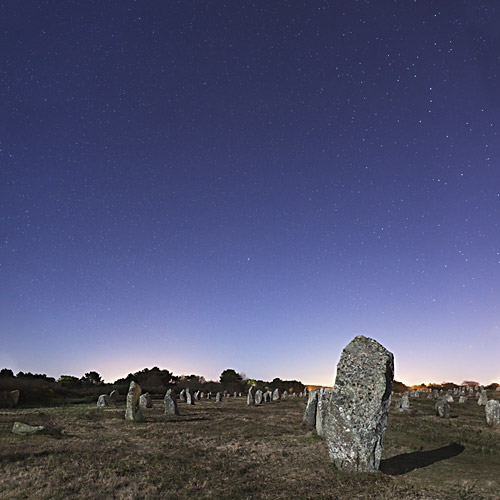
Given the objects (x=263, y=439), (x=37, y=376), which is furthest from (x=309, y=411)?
(x=37, y=376)

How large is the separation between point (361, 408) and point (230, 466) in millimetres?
4782

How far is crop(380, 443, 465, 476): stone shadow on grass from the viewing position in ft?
39.2

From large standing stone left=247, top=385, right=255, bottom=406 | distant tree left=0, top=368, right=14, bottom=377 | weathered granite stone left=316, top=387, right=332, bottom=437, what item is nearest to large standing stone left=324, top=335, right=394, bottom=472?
weathered granite stone left=316, top=387, right=332, bottom=437

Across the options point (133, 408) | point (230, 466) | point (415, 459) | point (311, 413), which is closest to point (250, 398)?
point (133, 408)

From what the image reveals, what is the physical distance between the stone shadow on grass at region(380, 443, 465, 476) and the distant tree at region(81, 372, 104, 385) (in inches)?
2754

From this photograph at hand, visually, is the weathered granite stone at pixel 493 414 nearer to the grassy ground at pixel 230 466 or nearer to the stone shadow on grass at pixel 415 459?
the grassy ground at pixel 230 466

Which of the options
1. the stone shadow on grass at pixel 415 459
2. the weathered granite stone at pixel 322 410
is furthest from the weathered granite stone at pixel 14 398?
the stone shadow on grass at pixel 415 459

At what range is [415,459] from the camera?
1350cm

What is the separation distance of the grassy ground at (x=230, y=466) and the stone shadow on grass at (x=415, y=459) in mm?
38

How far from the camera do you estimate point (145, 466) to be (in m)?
11.6

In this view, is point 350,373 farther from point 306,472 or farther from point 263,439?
point 263,439

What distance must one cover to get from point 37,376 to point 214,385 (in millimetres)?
37362

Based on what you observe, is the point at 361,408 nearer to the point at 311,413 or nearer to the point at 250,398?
the point at 311,413

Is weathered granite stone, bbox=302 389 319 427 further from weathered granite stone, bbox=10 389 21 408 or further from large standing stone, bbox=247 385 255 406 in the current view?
weathered granite stone, bbox=10 389 21 408
